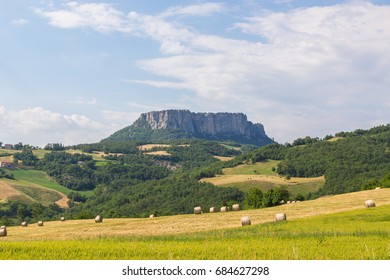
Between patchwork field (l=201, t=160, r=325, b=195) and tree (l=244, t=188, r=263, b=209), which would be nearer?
tree (l=244, t=188, r=263, b=209)

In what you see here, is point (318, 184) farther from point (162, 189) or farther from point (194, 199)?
point (162, 189)

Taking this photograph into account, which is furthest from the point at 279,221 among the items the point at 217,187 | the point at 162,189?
the point at 162,189

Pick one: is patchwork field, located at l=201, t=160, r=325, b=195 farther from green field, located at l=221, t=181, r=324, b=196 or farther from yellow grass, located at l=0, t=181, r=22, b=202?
yellow grass, located at l=0, t=181, r=22, b=202

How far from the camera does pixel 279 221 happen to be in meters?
34.6

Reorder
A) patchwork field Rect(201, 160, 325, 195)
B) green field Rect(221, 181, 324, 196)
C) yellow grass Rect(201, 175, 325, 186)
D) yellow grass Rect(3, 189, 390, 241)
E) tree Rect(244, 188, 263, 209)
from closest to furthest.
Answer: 1. yellow grass Rect(3, 189, 390, 241)
2. tree Rect(244, 188, 263, 209)
3. green field Rect(221, 181, 324, 196)
4. patchwork field Rect(201, 160, 325, 195)
5. yellow grass Rect(201, 175, 325, 186)

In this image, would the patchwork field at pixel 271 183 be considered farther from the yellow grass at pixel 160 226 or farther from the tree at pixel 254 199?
the yellow grass at pixel 160 226

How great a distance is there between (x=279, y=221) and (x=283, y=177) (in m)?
168

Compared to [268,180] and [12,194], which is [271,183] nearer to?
[268,180]

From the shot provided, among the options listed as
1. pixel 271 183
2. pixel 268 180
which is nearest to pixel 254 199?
pixel 271 183

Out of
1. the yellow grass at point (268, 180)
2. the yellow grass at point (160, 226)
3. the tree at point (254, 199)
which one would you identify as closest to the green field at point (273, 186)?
the yellow grass at point (268, 180)

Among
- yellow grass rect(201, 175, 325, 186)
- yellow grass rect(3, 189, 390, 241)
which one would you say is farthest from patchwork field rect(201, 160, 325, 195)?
yellow grass rect(3, 189, 390, 241)

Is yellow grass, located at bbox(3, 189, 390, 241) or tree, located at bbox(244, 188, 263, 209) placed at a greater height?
yellow grass, located at bbox(3, 189, 390, 241)

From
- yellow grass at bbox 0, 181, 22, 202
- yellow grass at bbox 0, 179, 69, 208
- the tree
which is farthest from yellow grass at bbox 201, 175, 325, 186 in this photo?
yellow grass at bbox 0, 181, 22, 202

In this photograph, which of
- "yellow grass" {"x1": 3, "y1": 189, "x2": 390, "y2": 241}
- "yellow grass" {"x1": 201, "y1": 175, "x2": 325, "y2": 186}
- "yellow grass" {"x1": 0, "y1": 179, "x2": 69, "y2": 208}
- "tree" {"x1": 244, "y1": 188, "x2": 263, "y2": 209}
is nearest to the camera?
"yellow grass" {"x1": 3, "y1": 189, "x2": 390, "y2": 241}
